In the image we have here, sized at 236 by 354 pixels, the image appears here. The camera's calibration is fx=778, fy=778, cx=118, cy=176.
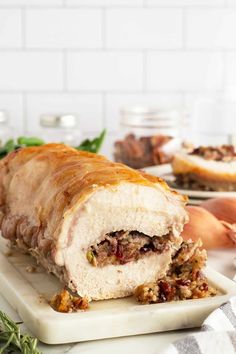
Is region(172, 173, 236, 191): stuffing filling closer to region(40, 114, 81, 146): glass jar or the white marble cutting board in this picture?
region(40, 114, 81, 146): glass jar

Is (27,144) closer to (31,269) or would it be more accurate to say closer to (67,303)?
(31,269)

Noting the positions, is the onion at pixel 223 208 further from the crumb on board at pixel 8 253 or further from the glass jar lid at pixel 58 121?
the glass jar lid at pixel 58 121

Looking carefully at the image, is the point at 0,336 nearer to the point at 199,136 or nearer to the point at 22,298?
the point at 22,298

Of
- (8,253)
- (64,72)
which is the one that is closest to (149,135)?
(64,72)

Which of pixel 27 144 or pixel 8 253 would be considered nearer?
pixel 8 253

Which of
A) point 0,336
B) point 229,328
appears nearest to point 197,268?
point 229,328

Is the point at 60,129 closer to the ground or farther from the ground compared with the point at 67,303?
farther from the ground

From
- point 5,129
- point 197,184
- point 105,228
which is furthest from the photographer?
point 5,129
